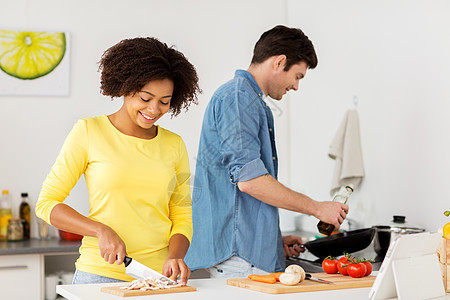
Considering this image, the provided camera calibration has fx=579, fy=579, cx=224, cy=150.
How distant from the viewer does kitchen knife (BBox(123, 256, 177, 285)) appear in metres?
1.31

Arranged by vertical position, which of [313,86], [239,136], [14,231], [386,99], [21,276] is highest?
[313,86]

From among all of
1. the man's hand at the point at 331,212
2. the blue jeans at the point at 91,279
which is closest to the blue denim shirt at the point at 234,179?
the man's hand at the point at 331,212

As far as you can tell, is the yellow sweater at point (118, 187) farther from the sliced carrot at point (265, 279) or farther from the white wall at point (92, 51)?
the white wall at point (92, 51)

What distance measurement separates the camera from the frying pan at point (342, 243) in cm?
198

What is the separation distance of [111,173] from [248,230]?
1.62 feet

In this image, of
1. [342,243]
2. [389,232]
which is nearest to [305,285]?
[342,243]

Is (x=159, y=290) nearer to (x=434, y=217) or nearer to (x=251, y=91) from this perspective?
(x=251, y=91)

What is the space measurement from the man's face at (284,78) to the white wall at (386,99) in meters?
0.60

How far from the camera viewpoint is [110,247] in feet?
4.19

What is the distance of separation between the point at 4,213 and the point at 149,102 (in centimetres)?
173

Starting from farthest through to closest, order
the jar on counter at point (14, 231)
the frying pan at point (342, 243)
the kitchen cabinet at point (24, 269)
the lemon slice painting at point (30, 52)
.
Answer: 1. the lemon slice painting at point (30, 52)
2. the jar on counter at point (14, 231)
3. the kitchen cabinet at point (24, 269)
4. the frying pan at point (342, 243)

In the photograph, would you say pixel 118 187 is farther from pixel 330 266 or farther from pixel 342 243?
pixel 342 243

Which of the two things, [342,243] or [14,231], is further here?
[14,231]

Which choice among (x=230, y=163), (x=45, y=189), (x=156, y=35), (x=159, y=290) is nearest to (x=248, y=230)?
(x=230, y=163)
